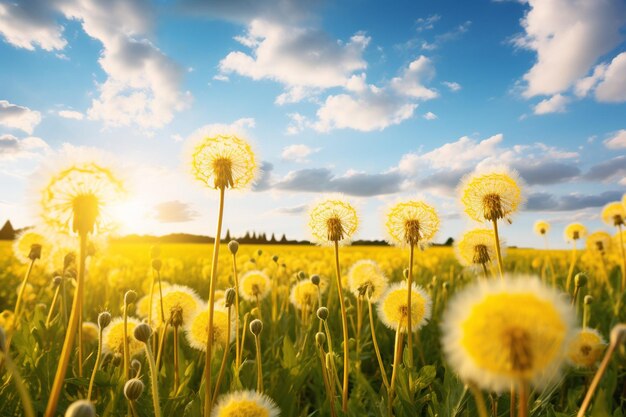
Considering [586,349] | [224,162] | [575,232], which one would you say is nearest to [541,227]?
[575,232]

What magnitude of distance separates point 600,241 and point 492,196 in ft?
18.2

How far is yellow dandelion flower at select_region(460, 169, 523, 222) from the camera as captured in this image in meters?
2.14

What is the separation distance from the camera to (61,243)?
174 centimetres

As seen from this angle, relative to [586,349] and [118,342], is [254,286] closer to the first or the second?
[118,342]

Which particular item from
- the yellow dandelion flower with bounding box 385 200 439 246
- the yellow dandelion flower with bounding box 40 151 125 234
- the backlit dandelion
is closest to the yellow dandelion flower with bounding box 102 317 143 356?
the yellow dandelion flower with bounding box 40 151 125 234

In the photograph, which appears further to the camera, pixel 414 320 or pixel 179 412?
pixel 414 320

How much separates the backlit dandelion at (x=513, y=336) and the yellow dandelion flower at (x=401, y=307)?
5.22 ft

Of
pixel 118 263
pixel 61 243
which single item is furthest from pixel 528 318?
pixel 118 263

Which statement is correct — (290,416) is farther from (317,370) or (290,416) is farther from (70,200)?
(70,200)

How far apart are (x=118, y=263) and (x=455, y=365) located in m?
7.54

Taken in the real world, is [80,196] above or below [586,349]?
above

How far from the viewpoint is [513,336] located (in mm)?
875

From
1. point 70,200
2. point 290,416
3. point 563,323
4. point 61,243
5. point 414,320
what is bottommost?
point 290,416

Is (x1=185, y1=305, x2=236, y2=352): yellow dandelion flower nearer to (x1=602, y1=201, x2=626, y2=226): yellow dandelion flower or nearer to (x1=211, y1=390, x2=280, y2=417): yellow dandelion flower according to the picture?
(x1=211, y1=390, x2=280, y2=417): yellow dandelion flower
